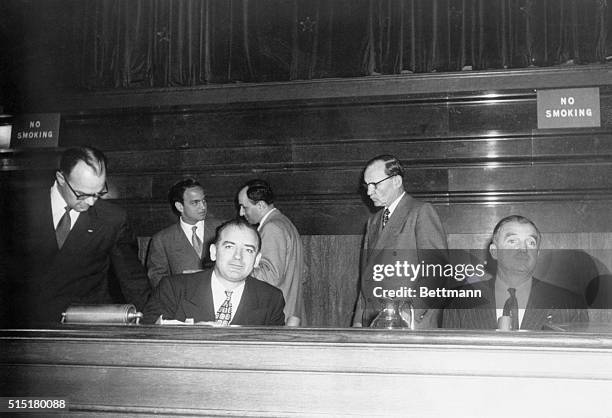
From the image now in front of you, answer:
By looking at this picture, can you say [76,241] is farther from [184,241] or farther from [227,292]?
[184,241]

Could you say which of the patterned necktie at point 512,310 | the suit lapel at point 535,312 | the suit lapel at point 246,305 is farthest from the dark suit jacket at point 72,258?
the suit lapel at point 535,312

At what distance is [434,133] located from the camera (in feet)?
15.6

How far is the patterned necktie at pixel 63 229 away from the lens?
2.75 meters

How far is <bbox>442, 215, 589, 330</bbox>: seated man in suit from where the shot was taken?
2607mm

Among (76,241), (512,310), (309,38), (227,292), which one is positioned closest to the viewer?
(512,310)

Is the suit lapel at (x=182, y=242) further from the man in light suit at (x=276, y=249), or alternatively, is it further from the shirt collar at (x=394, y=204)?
the shirt collar at (x=394, y=204)

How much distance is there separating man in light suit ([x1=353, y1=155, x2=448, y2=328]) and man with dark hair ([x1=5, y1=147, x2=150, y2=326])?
115 cm

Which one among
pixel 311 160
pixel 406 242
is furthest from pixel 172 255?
pixel 406 242

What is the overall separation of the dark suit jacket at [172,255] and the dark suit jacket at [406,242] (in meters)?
1.37

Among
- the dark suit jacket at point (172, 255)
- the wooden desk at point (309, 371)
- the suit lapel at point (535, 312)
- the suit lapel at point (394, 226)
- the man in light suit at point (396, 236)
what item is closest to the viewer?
the wooden desk at point (309, 371)

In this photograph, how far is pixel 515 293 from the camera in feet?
8.60

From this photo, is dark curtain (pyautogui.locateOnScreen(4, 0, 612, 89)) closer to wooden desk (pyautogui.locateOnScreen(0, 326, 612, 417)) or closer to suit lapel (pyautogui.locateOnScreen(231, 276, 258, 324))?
suit lapel (pyautogui.locateOnScreen(231, 276, 258, 324))

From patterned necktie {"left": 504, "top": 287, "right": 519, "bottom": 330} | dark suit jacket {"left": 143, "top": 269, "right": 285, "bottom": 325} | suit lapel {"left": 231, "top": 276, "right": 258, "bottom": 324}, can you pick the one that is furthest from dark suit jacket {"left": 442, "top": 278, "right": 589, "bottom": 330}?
suit lapel {"left": 231, "top": 276, "right": 258, "bottom": 324}

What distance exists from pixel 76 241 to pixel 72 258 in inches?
3.1
